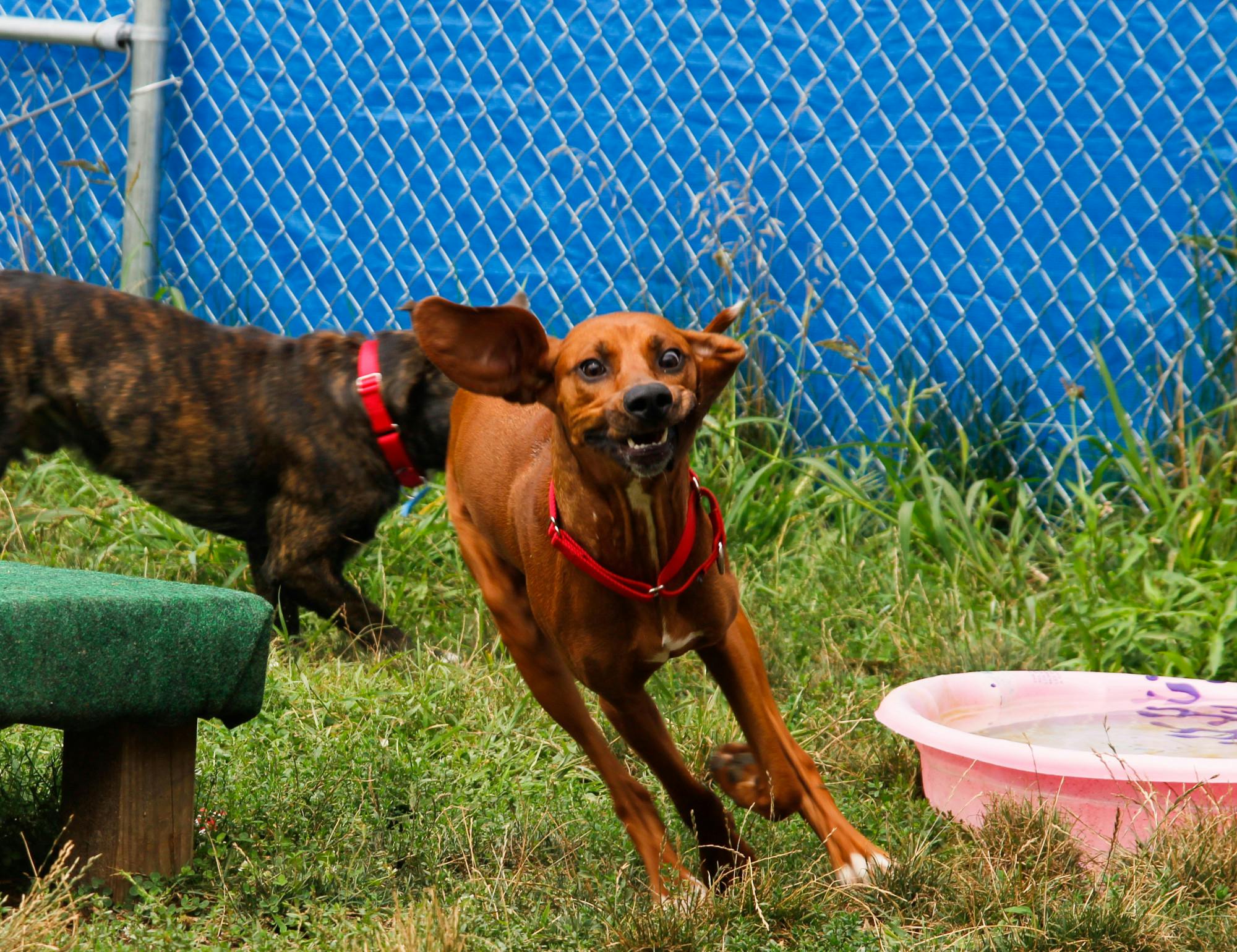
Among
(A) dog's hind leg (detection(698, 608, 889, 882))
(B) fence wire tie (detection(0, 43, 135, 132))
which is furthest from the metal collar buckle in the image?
(B) fence wire tie (detection(0, 43, 135, 132))

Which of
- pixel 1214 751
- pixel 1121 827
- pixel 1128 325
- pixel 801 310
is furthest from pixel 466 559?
pixel 1128 325

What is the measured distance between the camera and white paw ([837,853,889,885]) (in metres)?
2.72

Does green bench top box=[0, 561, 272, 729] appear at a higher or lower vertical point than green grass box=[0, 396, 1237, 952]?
higher

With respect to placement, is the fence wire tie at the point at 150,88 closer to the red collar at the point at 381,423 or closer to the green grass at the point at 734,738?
the green grass at the point at 734,738

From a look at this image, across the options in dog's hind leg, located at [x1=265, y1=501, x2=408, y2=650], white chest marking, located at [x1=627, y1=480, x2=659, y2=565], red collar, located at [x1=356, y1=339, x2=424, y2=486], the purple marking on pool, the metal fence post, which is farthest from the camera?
the metal fence post

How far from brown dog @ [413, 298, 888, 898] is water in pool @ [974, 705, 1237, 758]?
36.9 inches

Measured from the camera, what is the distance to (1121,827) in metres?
2.93

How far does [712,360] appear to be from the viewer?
2529 millimetres

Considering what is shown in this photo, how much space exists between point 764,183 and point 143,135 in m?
2.72

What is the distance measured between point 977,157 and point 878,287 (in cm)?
61

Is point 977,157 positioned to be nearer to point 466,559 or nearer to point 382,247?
point 382,247

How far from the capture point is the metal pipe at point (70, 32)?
625 centimetres

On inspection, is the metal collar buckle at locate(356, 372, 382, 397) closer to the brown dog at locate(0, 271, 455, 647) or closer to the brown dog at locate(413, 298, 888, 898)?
the brown dog at locate(0, 271, 455, 647)

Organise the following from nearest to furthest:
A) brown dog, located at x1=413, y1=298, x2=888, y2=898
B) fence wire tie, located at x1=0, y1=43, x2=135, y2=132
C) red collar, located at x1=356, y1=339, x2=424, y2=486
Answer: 1. brown dog, located at x1=413, y1=298, x2=888, y2=898
2. red collar, located at x1=356, y1=339, x2=424, y2=486
3. fence wire tie, located at x1=0, y1=43, x2=135, y2=132
